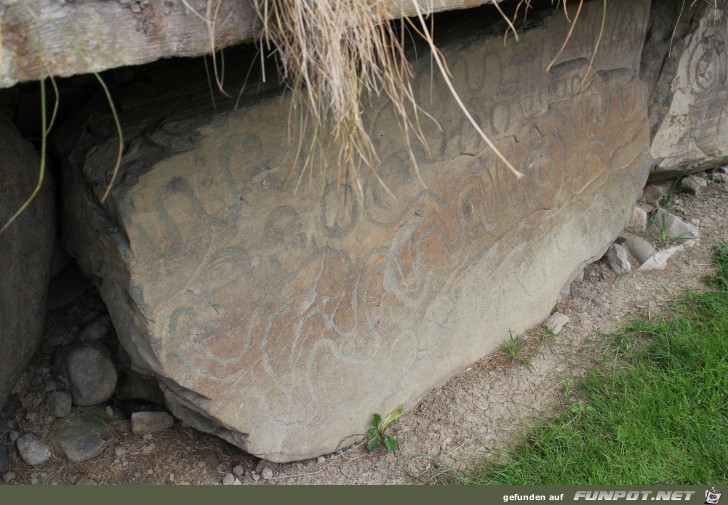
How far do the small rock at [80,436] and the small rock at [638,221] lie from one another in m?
2.13

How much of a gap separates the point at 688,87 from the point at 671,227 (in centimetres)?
55

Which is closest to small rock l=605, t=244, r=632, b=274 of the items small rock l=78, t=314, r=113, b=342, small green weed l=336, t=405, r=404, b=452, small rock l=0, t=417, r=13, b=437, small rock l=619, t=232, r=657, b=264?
small rock l=619, t=232, r=657, b=264

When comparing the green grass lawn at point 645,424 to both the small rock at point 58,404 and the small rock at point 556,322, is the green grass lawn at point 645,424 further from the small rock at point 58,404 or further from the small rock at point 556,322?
the small rock at point 58,404

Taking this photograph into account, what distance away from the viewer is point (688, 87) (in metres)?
2.98

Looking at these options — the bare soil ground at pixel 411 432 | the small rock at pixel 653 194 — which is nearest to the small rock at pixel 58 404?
the bare soil ground at pixel 411 432

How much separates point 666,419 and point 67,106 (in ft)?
6.13

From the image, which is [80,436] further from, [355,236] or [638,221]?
[638,221]

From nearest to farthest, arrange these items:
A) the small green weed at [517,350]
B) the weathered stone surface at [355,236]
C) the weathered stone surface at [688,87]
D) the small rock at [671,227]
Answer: the weathered stone surface at [355,236]
the small green weed at [517,350]
the weathered stone surface at [688,87]
the small rock at [671,227]

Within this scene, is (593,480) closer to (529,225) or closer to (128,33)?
(529,225)

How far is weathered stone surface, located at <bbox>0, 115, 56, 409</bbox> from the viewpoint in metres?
1.75

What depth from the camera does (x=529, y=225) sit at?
2.50 m

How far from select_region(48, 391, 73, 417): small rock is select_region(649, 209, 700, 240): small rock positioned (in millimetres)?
2264

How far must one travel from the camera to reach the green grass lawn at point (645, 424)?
6.71 feet

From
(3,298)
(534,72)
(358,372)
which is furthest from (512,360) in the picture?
(3,298)
